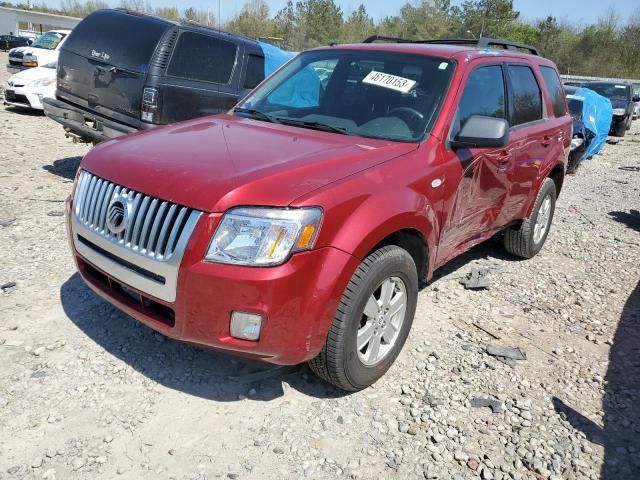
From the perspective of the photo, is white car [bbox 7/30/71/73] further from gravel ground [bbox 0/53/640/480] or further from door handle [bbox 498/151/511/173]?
door handle [bbox 498/151/511/173]

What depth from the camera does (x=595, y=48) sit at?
45781mm

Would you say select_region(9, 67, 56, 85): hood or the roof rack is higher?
the roof rack

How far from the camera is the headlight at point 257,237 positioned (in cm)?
239

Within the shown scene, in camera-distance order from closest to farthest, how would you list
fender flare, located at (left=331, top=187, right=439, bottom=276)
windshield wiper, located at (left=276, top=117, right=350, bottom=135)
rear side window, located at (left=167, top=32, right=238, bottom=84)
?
fender flare, located at (left=331, top=187, right=439, bottom=276)
windshield wiper, located at (left=276, top=117, right=350, bottom=135)
rear side window, located at (left=167, top=32, right=238, bottom=84)

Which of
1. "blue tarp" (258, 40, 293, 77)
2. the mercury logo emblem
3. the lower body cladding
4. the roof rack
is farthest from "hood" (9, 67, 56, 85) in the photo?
the lower body cladding

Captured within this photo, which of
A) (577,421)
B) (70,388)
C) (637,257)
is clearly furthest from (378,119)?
→ (637,257)

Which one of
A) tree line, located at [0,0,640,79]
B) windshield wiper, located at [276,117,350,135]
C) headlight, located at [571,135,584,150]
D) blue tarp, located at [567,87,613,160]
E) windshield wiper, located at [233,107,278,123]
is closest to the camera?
windshield wiper, located at [276,117,350,135]

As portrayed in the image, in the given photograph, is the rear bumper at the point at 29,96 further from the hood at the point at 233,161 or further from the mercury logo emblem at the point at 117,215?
the mercury logo emblem at the point at 117,215

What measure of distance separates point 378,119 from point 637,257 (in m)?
4.02

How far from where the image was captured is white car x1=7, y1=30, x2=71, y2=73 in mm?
12781

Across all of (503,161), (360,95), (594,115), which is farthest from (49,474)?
(594,115)

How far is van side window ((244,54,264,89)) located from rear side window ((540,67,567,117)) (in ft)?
11.8

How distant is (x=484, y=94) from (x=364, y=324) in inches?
78.6

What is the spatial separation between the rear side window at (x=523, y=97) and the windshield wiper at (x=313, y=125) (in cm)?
165
